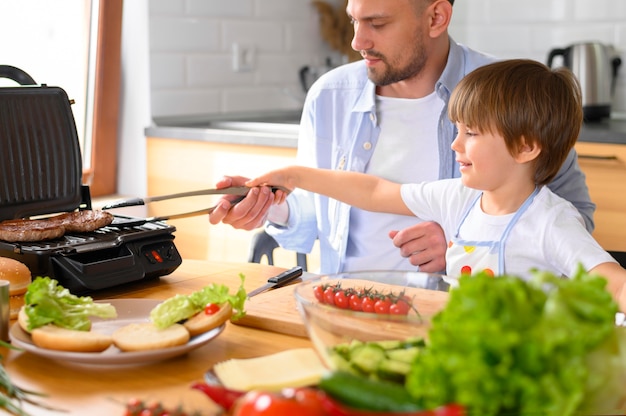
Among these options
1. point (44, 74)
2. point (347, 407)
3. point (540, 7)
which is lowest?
point (347, 407)

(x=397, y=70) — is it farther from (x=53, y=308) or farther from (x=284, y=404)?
(x=284, y=404)

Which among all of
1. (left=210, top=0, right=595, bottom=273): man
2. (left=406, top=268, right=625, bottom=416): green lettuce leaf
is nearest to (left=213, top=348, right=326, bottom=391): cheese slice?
(left=406, top=268, right=625, bottom=416): green lettuce leaf

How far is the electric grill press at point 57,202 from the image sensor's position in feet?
Result: 5.07

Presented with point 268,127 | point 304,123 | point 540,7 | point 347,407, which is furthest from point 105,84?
point 347,407

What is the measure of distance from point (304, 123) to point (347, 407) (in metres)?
1.75

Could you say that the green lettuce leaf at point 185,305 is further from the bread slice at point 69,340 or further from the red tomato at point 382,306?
the red tomato at point 382,306

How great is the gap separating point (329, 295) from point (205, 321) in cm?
18

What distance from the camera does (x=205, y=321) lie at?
4.05 feet

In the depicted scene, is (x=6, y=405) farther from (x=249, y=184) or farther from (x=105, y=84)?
(x=105, y=84)

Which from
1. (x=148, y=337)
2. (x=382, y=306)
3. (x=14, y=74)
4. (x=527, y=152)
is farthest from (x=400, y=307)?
(x=14, y=74)

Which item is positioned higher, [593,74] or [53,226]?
[593,74]

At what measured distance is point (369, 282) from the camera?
4.30ft

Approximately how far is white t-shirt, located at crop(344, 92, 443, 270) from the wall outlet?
1.31m

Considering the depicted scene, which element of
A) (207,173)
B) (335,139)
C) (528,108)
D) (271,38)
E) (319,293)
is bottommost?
(207,173)
